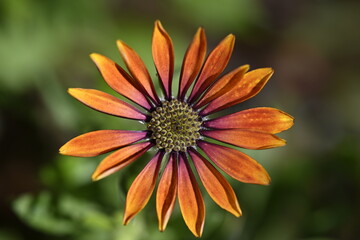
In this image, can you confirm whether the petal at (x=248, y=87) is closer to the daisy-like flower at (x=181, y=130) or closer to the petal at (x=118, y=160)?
the daisy-like flower at (x=181, y=130)

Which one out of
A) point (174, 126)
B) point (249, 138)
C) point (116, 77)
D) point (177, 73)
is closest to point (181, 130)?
point (174, 126)

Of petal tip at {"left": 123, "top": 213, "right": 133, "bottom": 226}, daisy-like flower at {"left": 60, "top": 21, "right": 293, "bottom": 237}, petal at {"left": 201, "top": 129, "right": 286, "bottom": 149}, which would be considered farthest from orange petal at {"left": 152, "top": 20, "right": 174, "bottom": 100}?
petal tip at {"left": 123, "top": 213, "right": 133, "bottom": 226}

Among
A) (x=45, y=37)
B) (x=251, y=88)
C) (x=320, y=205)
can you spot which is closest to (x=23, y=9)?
(x=45, y=37)

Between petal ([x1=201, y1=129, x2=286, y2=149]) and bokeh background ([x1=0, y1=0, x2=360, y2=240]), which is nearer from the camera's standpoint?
petal ([x1=201, y1=129, x2=286, y2=149])

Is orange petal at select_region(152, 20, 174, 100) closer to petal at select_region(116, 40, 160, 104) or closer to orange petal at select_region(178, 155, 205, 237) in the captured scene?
petal at select_region(116, 40, 160, 104)

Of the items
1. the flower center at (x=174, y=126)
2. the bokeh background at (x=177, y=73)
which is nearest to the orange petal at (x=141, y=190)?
the flower center at (x=174, y=126)

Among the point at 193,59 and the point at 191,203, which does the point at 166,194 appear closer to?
the point at 191,203
